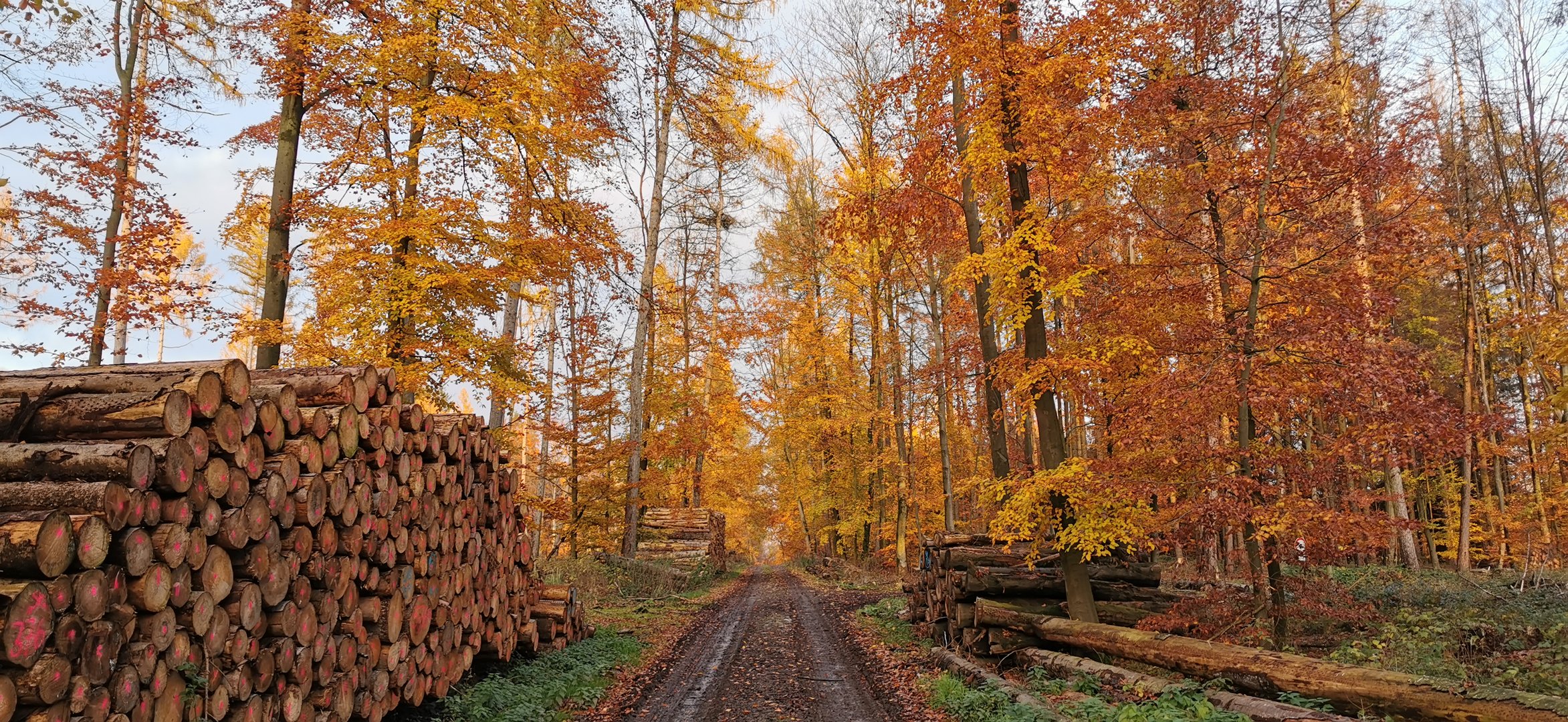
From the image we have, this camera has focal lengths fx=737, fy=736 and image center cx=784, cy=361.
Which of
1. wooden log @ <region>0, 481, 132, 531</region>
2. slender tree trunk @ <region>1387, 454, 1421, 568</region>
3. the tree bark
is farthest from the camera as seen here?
slender tree trunk @ <region>1387, 454, 1421, 568</region>

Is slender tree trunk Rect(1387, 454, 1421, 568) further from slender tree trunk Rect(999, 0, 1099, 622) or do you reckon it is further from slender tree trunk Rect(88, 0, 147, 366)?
slender tree trunk Rect(88, 0, 147, 366)

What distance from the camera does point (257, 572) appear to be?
4.72m

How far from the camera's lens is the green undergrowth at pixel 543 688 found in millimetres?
6805

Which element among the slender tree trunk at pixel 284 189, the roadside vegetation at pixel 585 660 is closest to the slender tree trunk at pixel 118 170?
the slender tree trunk at pixel 284 189

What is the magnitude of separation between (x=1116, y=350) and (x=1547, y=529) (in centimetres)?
2086

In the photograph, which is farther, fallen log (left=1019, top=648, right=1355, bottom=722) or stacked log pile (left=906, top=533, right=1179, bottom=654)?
stacked log pile (left=906, top=533, right=1179, bottom=654)

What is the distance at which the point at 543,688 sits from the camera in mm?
7734

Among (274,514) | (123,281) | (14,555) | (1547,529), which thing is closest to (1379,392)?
(274,514)

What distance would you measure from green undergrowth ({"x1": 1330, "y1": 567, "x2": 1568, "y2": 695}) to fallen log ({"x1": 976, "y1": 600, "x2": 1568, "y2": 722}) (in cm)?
117

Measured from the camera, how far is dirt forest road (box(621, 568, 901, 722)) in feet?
25.3

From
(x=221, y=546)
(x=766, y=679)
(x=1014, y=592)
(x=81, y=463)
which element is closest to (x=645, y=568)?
(x=766, y=679)

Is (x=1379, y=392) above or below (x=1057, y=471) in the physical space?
above

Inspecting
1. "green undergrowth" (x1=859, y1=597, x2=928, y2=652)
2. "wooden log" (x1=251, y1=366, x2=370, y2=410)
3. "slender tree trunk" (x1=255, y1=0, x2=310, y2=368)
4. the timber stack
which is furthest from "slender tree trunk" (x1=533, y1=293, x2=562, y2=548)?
"wooden log" (x1=251, y1=366, x2=370, y2=410)

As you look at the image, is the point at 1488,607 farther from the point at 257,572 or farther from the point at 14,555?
the point at 14,555
